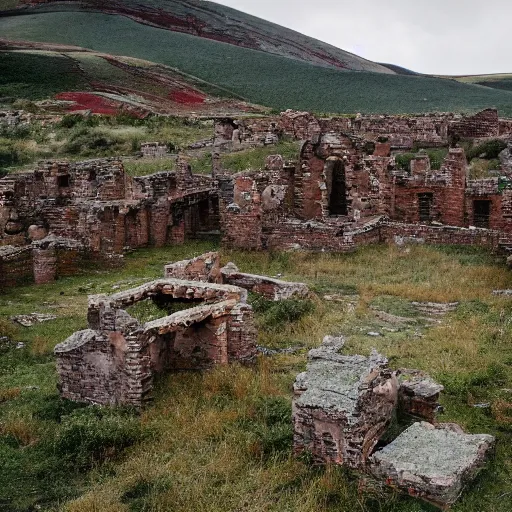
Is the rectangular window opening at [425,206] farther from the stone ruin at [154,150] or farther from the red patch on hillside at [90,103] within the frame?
the red patch on hillside at [90,103]

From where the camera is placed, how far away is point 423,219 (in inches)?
840

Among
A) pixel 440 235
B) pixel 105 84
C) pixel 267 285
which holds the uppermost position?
pixel 105 84

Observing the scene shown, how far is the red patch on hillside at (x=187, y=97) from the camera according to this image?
4997 centimetres

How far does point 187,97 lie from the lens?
5097cm

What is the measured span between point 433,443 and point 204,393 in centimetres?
299

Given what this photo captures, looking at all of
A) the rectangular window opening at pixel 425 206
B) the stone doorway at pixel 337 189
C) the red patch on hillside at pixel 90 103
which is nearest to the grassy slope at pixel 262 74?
the red patch on hillside at pixel 90 103

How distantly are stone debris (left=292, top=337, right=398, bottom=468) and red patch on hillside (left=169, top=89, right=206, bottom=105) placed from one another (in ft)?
143

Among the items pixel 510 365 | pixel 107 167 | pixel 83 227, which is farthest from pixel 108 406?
pixel 107 167

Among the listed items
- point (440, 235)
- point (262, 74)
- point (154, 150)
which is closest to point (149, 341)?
point (440, 235)

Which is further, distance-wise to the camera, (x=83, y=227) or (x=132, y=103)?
(x=132, y=103)

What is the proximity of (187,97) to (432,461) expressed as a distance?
46.5m

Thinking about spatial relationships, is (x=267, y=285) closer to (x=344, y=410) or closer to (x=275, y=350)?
(x=275, y=350)

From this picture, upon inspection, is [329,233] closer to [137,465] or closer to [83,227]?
[83,227]

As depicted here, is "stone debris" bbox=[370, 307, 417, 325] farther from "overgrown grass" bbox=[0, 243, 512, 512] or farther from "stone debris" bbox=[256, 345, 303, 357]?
"stone debris" bbox=[256, 345, 303, 357]
